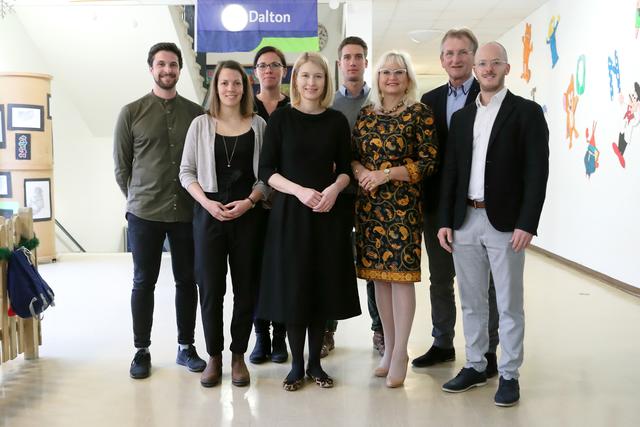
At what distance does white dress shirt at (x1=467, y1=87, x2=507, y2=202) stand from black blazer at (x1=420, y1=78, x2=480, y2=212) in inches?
9.3

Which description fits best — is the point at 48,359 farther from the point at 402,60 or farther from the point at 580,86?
the point at 580,86

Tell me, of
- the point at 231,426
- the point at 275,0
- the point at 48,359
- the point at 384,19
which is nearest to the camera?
the point at 231,426

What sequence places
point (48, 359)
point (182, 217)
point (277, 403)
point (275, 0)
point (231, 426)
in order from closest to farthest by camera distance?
point (231, 426)
point (277, 403)
point (182, 217)
point (48, 359)
point (275, 0)

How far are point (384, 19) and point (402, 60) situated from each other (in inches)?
241

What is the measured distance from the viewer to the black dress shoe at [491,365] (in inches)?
129

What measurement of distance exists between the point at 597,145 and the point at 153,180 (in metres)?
4.78

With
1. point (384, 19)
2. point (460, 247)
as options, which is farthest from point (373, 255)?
point (384, 19)

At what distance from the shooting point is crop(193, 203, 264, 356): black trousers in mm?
3039

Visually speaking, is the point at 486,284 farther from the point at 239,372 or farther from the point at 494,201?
the point at 239,372

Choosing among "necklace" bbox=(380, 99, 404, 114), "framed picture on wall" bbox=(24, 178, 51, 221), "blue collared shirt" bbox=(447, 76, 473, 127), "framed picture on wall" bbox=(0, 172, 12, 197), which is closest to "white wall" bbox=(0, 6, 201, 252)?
"framed picture on wall" bbox=(0, 172, 12, 197)

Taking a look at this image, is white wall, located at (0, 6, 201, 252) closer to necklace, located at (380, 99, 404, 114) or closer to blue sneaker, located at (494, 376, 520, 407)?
necklace, located at (380, 99, 404, 114)

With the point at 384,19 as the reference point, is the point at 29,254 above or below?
below

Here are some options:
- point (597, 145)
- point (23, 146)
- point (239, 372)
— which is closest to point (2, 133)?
point (23, 146)

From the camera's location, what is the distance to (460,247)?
2.98 meters
